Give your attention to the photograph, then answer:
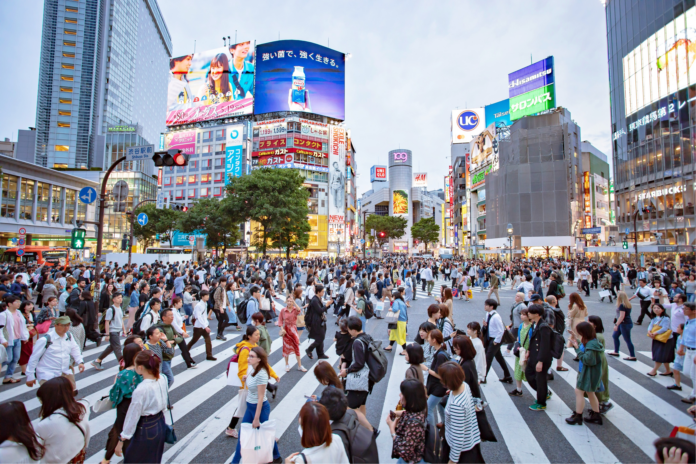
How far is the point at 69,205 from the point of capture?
4791cm

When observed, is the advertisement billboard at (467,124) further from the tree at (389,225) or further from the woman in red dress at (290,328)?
the woman in red dress at (290,328)

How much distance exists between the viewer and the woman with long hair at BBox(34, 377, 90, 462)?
9.11 ft

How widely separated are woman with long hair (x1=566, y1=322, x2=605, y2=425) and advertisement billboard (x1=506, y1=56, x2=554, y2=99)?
54569mm

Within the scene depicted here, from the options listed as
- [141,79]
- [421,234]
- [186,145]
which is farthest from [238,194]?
[141,79]

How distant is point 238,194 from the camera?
35.0 m

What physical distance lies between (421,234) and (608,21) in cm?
5117

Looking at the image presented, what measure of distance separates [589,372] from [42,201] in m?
56.9

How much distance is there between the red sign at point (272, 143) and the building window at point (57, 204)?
31.6 m

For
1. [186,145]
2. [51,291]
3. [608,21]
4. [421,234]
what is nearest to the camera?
[51,291]

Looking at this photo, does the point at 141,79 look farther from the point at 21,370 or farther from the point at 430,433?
the point at 430,433

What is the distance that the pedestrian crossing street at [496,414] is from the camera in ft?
14.3

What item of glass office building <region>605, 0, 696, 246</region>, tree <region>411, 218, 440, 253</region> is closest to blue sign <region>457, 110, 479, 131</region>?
tree <region>411, 218, 440, 253</region>

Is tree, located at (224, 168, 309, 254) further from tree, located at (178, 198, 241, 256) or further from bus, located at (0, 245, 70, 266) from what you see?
bus, located at (0, 245, 70, 266)

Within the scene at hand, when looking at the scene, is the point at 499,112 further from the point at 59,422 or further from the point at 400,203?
the point at 59,422
